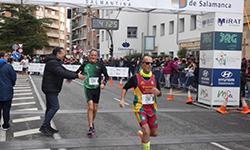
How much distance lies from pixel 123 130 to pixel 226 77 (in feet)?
19.6

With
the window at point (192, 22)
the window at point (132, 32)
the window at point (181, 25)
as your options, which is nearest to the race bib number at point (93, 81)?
the window at point (192, 22)

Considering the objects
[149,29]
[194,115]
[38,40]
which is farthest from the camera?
[38,40]

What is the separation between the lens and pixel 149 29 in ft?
143

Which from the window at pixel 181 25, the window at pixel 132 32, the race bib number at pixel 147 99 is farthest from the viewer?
the window at pixel 132 32

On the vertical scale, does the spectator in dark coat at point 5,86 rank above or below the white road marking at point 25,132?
above

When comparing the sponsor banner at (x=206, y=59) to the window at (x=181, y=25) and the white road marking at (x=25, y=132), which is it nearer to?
the white road marking at (x=25, y=132)

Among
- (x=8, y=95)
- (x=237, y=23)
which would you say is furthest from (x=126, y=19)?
(x=8, y=95)

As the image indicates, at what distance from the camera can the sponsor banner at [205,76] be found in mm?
12219

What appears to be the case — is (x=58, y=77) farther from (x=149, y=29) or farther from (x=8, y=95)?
(x=149, y=29)

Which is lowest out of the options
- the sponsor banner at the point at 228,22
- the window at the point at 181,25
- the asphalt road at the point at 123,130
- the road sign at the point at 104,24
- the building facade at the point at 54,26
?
the asphalt road at the point at 123,130

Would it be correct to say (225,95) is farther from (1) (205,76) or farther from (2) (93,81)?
(2) (93,81)

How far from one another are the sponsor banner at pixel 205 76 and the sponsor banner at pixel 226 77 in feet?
0.67

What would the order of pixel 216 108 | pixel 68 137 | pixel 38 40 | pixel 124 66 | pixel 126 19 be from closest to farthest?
1. pixel 68 137
2. pixel 216 108
3. pixel 124 66
4. pixel 126 19
5. pixel 38 40

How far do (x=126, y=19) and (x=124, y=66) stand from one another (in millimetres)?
21590
